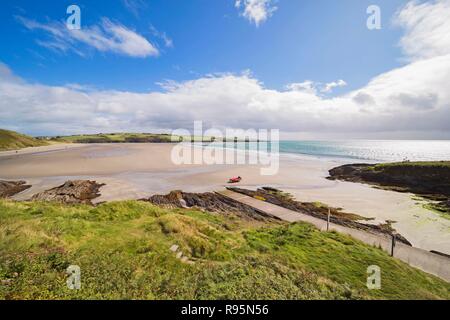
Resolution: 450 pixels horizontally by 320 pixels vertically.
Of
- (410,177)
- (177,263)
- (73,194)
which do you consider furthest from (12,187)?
(410,177)

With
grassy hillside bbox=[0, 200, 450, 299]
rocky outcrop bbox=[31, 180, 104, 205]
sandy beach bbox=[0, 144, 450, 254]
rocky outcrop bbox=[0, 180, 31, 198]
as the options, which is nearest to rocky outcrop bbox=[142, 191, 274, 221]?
sandy beach bbox=[0, 144, 450, 254]

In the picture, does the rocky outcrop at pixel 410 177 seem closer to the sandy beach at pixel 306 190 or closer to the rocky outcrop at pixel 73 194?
the sandy beach at pixel 306 190

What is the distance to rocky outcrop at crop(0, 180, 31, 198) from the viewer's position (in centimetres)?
2777

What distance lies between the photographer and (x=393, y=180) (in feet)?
130

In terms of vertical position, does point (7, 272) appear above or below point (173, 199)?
above

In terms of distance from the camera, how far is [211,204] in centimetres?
2548

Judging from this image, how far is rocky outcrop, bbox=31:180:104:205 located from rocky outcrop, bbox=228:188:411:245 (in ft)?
65.1

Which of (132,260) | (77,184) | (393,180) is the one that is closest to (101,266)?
(132,260)

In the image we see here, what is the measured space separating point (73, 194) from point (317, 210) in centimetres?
3102

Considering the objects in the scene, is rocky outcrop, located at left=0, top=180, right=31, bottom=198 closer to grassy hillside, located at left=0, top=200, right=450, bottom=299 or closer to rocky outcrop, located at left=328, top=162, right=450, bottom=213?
grassy hillside, located at left=0, top=200, right=450, bottom=299

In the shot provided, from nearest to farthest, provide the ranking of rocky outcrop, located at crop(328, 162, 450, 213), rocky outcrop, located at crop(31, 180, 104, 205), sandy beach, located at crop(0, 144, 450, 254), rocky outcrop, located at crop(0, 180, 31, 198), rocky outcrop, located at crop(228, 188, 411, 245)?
rocky outcrop, located at crop(228, 188, 411, 245) < sandy beach, located at crop(0, 144, 450, 254) < rocky outcrop, located at crop(31, 180, 104, 205) < rocky outcrop, located at crop(0, 180, 31, 198) < rocky outcrop, located at crop(328, 162, 450, 213)

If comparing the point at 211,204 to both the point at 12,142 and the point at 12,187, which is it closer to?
the point at 12,187
